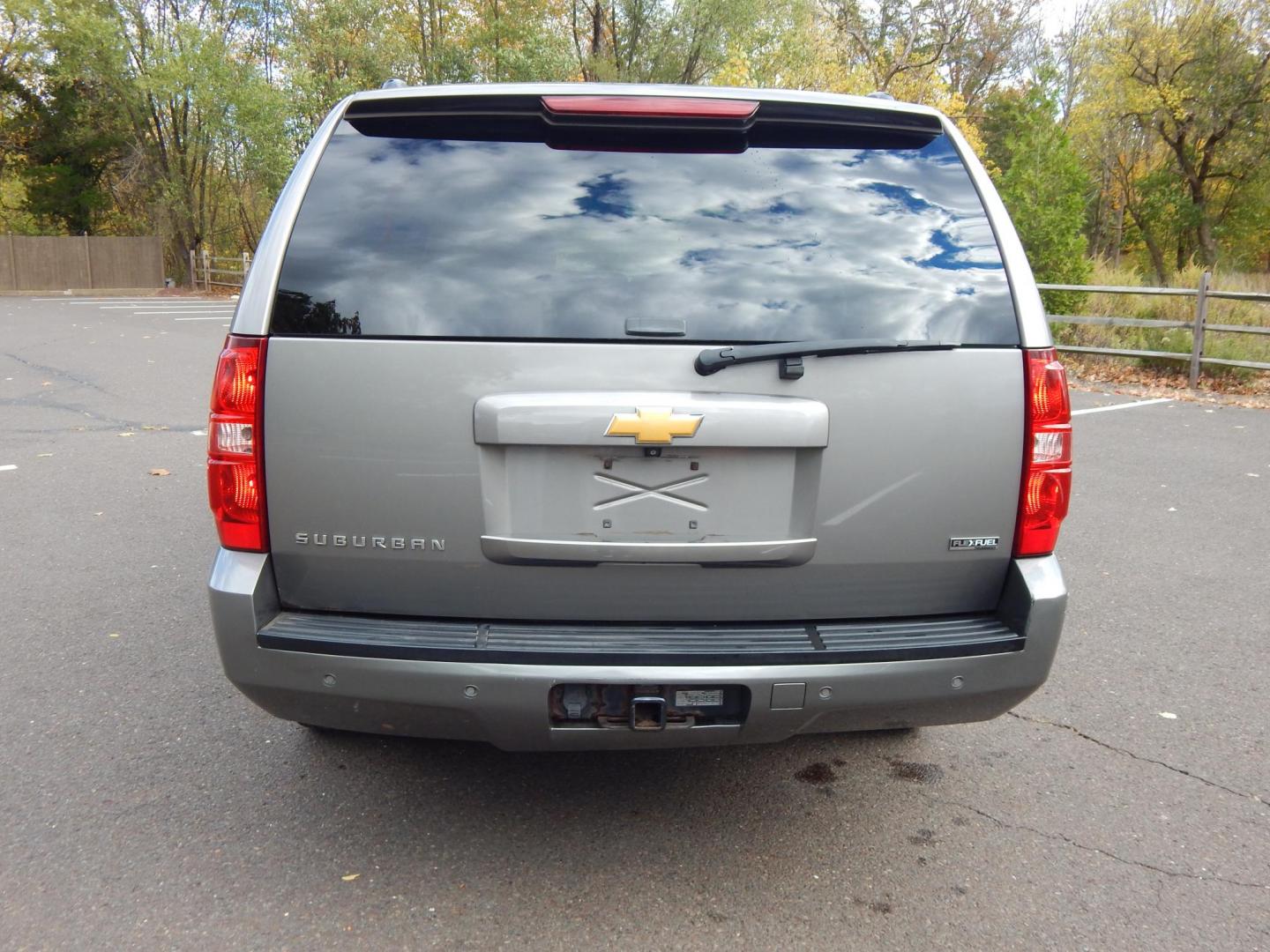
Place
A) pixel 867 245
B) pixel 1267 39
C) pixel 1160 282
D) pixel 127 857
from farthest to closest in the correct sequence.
→ pixel 1267 39 < pixel 1160 282 < pixel 127 857 < pixel 867 245

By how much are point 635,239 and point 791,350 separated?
49 cm

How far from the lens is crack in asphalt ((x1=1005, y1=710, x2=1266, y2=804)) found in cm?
322

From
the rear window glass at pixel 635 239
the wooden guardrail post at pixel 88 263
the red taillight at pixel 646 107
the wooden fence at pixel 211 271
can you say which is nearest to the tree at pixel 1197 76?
the wooden fence at pixel 211 271

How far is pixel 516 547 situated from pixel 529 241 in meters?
0.76

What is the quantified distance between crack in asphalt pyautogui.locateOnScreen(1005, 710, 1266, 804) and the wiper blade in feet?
4.38

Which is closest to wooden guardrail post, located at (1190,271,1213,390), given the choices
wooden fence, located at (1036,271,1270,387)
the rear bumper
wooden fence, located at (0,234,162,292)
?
wooden fence, located at (1036,271,1270,387)

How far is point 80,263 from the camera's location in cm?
3500

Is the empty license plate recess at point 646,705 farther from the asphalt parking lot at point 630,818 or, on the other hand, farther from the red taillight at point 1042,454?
the red taillight at point 1042,454

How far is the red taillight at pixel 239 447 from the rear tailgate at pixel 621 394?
1.7 inches

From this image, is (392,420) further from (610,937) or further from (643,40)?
(643,40)

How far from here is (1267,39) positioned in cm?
2661

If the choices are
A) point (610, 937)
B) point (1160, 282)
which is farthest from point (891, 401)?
point (1160, 282)

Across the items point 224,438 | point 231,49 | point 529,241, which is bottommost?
point 224,438

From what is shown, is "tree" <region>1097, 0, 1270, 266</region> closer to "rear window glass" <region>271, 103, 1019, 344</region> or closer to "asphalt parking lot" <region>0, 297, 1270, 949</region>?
"asphalt parking lot" <region>0, 297, 1270, 949</region>
